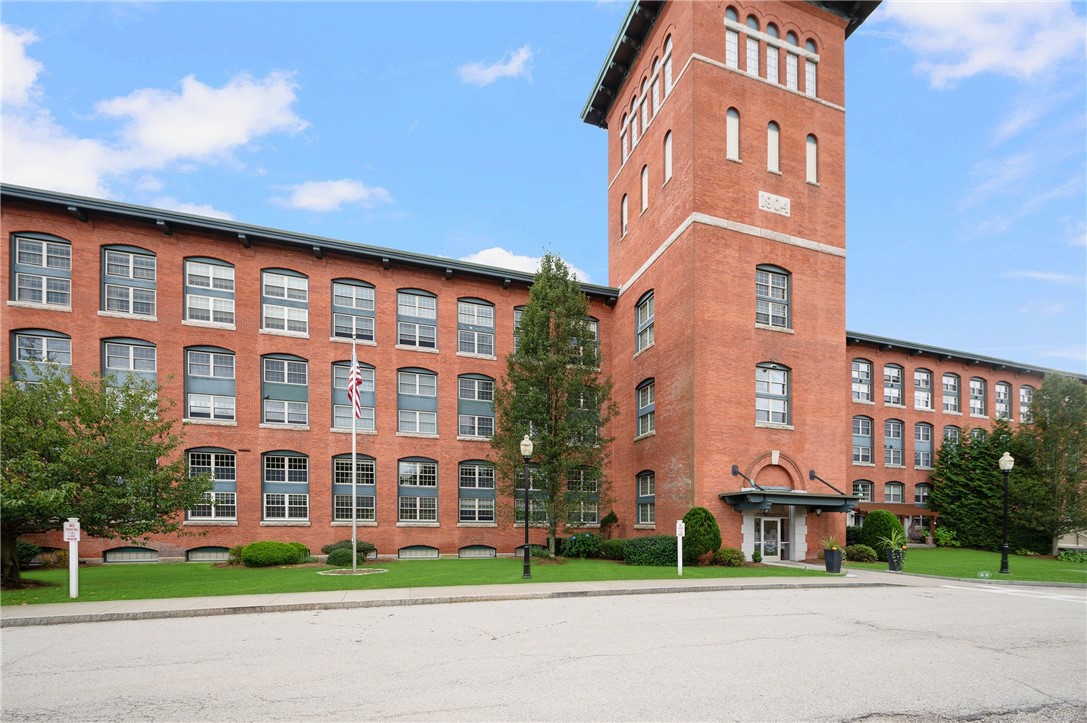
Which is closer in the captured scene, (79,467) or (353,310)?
(79,467)

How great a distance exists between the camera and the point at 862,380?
4266 centimetres

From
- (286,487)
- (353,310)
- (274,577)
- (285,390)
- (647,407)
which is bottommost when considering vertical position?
(274,577)

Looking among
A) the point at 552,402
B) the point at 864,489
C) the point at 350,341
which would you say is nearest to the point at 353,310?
the point at 350,341

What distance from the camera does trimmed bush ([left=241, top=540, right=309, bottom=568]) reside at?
24922mm

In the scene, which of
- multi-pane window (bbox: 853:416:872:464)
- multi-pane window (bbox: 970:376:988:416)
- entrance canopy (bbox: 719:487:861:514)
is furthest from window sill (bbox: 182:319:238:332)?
multi-pane window (bbox: 970:376:988:416)

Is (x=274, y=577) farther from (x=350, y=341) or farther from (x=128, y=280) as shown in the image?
(x=128, y=280)

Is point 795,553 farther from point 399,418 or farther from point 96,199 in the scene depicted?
point 96,199

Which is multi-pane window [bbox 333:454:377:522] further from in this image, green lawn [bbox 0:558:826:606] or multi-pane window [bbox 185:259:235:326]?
multi-pane window [bbox 185:259:235:326]

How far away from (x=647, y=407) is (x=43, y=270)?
2798 centimetres

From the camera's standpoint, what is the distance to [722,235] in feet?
94.5

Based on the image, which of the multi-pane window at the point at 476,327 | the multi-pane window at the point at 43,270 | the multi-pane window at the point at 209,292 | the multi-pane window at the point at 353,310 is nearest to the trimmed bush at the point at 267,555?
the multi-pane window at the point at 353,310

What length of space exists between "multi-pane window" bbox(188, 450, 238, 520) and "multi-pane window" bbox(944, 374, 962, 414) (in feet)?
149

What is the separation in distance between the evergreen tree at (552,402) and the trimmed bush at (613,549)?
2.01 m

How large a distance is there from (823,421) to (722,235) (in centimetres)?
982
